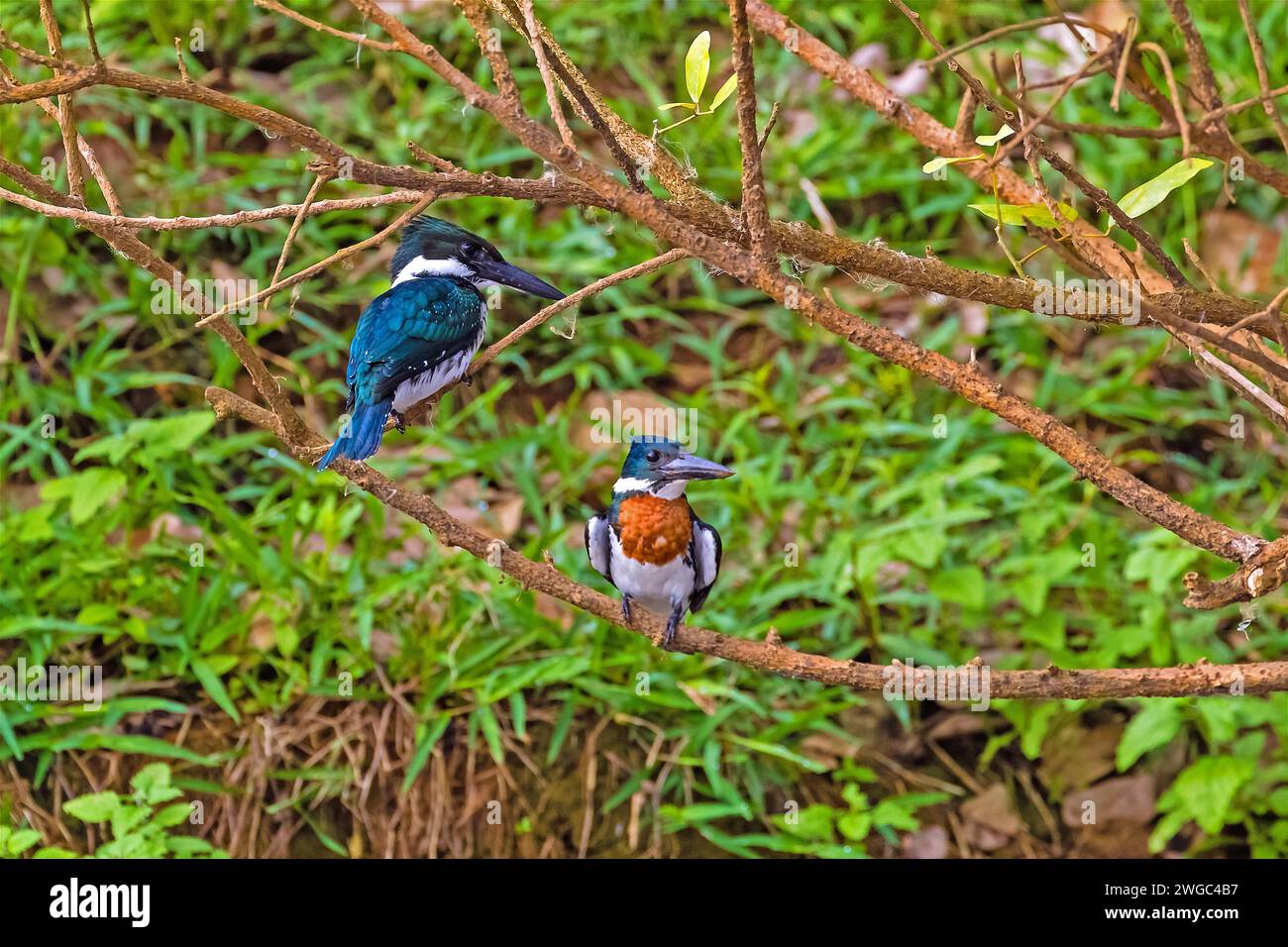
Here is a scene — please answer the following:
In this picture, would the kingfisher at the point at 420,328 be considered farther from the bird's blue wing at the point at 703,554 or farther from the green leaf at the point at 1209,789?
the green leaf at the point at 1209,789

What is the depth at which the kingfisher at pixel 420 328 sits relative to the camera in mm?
2209

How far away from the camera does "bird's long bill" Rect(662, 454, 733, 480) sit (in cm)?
266

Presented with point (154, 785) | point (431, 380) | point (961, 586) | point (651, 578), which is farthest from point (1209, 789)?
point (154, 785)

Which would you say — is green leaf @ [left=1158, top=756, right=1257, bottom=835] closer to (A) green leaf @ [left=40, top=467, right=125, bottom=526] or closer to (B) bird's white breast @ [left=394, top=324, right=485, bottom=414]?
(B) bird's white breast @ [left=394, top=324, right=485, bottom=414]

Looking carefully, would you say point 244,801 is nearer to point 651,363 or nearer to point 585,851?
point 585,851

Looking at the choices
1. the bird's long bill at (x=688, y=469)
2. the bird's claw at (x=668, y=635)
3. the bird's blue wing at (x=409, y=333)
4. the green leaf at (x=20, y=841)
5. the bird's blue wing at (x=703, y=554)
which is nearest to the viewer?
the bird's blue wing at (x=409, y=333)

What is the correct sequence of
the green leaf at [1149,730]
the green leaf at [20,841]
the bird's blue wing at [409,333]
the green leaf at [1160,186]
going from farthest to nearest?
the green leaf at [1149,730] < the green leaf at [20,841] < the bird's blue wing at [409,333] < the green leaf at [1160,186]

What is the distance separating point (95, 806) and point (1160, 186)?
3101 mm

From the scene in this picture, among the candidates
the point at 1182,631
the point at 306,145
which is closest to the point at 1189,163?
the point at 306,145

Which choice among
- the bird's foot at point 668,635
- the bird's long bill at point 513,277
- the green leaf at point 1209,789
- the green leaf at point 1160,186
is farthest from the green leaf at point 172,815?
the green leaf at point 1160,186

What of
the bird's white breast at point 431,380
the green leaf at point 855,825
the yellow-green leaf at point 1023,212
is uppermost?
the yellow-green leaf at point 1023,212

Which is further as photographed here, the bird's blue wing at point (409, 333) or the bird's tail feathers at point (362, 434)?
the bird's blue wing at point (409, 333)

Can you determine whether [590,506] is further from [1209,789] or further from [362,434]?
[362,434]

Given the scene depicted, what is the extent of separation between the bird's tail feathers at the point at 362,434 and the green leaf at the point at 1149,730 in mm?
2499
